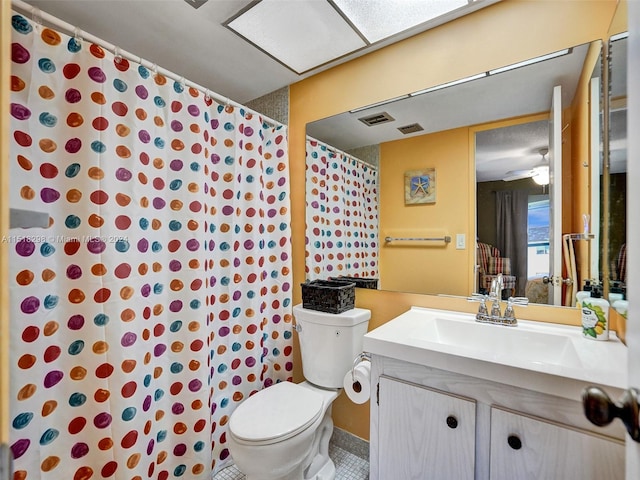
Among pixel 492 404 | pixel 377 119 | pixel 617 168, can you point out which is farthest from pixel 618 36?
pixel 492 404

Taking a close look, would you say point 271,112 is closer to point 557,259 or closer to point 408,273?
point 408,273

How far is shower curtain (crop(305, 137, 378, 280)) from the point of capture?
175 cm

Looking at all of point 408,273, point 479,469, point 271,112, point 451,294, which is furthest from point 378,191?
point 479,469

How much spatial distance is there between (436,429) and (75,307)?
4.48 ft

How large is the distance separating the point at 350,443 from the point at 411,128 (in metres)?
1.79

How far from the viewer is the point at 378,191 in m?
1.70

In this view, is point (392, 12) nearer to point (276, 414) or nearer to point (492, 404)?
point (492, 404)

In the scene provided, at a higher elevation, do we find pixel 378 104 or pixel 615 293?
pixel 378 104

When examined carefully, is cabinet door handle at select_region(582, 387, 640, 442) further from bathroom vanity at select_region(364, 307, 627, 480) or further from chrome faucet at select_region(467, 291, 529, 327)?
chrome faucet at select_region(467, 291, 529, 327)

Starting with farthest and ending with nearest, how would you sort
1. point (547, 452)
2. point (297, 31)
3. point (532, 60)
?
1. point (297, 31)
2. point (532, 60)
3. point (547, 452)

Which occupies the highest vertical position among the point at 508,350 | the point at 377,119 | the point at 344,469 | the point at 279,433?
the point at 377,119

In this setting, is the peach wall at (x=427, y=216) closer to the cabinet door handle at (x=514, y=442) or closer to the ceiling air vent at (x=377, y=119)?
the ceiling air vent at (x=377, y=119)

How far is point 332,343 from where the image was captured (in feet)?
5.21

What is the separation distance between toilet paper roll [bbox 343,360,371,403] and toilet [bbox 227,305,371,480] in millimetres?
164
